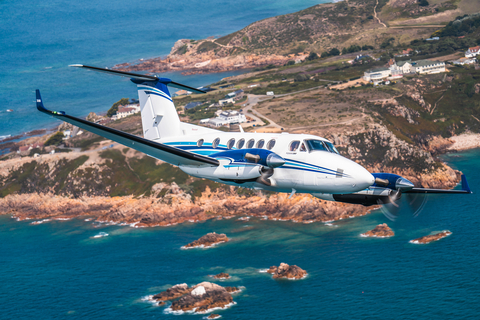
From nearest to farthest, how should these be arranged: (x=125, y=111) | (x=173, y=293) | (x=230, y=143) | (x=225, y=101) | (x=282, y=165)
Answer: (x=282, y=165), (x=230, y=143), (x=173, y=293), (x=225, y=101), (x=125, y=111)

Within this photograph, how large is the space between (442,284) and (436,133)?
240ft

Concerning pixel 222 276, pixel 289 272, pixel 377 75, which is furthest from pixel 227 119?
pixel 377 75

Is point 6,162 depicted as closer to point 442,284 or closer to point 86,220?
point 86,220

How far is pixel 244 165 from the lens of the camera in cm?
3247

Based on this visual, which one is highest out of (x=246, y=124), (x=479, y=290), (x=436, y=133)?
(x=246, y=124)

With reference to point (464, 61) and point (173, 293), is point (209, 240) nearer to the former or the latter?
point (173, 293)

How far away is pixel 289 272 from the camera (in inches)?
2997

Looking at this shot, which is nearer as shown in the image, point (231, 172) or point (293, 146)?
point (231, 172)

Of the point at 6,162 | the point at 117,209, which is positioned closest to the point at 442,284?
the point at 117,209

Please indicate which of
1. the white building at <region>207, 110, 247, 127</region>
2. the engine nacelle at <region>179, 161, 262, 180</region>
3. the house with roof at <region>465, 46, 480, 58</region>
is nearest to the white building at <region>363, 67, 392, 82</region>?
the house with roof at <region>465, 46, 480, 58</region>

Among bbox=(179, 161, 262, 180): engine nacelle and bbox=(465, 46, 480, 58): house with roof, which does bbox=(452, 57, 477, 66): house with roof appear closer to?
bbox=(465, 46, 480, 58): house with roof

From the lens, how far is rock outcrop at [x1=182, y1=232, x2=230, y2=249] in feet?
293

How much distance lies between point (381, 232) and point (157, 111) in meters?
56.6

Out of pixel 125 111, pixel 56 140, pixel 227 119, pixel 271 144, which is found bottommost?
pixel 56 140
